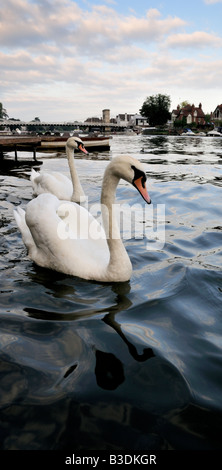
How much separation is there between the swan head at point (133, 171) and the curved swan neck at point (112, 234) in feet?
0.68

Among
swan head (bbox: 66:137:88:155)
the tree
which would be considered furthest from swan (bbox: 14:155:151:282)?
the tree

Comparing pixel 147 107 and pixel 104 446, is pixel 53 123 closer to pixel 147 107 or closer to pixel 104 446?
pixel 147 107

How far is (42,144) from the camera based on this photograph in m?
25.1

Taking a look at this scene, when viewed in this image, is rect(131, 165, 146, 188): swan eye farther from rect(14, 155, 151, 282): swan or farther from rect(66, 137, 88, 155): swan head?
rect(66, 137, 88, 155): swan head

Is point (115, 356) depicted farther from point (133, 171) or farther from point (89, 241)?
point (89, 241)

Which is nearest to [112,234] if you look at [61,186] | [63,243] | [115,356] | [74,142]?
[63,243]

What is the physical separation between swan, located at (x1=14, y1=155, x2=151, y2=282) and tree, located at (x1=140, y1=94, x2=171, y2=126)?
12951 cm

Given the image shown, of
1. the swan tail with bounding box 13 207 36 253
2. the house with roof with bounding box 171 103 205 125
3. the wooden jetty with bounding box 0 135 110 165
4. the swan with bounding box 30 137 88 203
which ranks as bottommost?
the swan tail with bounding box 13 207 36 253

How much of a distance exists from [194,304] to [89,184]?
940 cm

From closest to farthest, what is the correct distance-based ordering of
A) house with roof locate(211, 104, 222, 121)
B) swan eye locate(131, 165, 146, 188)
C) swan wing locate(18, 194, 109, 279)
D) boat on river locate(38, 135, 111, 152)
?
1. swan eye locate(131, 165, 146, 188)
2. swan wing locate(18, 194, 109, 279)
3. boat on river locate(38, 135, 111, 152)
4. house with roof locate(211, 104, 222, 121)

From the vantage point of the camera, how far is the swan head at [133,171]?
152 inches

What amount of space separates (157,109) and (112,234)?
131 meters

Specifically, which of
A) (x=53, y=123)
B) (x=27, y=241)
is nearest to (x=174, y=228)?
(x=27, y=241)

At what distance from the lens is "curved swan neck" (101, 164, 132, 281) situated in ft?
14.0
